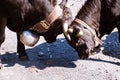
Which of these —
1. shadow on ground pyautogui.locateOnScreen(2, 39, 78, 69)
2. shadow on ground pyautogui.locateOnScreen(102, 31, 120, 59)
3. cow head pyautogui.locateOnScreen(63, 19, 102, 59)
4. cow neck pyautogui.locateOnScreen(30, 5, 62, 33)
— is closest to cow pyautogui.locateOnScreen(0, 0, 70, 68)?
cow neck pyautogui.locateOnScreen(30, 5, 62, 33)

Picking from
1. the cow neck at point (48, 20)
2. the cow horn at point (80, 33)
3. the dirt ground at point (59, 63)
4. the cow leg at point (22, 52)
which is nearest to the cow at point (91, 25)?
the cow horn at point (80, 33)

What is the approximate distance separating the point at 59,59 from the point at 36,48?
2.08 feet

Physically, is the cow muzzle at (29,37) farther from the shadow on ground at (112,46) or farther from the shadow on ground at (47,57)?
the shadow on ground at (112,46)

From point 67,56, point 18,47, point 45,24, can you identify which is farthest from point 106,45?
point 45,24

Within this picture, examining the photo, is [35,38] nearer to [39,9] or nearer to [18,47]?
[39,9]

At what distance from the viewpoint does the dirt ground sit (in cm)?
704

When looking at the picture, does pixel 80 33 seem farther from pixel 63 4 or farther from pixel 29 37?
pixel 29 37

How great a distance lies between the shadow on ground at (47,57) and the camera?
7501 mm

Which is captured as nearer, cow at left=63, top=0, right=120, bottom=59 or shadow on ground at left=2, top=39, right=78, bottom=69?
cow at left=63, top=0, right=120, bottom=59

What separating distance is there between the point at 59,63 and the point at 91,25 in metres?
0.90

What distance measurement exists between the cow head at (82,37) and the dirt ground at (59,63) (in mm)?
411

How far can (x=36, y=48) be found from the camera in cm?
821

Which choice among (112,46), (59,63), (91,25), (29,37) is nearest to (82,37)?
(91,25)

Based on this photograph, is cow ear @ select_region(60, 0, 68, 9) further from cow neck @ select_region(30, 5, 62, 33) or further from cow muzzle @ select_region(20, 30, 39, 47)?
cow muzzle @ select_region(20, 30, 39, 47)
